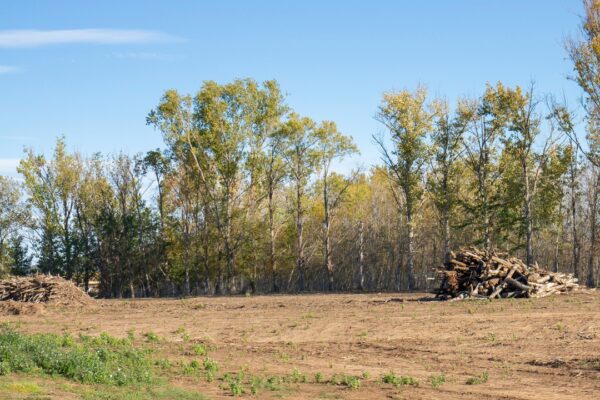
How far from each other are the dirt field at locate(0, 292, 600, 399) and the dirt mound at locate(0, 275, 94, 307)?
9.67 feet

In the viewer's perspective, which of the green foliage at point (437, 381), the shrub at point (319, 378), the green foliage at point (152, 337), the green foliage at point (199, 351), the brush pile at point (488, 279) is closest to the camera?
the green foliage at point (437, 381)

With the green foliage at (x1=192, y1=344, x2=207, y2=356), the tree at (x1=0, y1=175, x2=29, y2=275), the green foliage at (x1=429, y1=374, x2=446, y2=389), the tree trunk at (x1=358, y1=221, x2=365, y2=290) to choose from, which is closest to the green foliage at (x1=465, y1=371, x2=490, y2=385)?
the green foliage at (x1=429, y1=374, x2=446, y2=389)

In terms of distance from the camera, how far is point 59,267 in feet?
207

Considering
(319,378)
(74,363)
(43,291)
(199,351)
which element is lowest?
(319,378)

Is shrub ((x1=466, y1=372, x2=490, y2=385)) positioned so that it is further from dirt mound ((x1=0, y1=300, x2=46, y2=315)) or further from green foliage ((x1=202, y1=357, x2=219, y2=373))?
dirt mound ((x1=0, y1=300, x2=46, y2=315))

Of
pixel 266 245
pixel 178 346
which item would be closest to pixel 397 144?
pixel 266 245

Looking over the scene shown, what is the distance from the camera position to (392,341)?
20844mm

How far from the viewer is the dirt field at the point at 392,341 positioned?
1438cm

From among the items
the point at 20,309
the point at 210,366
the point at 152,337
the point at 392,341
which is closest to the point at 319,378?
the point at 210,366

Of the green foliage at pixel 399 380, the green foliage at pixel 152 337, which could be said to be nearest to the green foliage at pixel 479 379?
the green foliage at pixel 399 380

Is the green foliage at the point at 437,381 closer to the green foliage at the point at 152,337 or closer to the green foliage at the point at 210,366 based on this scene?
the green foliage at the point at 210,366

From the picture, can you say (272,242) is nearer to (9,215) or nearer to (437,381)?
(9,215)

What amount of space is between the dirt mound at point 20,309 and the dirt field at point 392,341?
3.07 ft

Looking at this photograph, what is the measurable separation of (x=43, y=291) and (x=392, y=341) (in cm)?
2209
